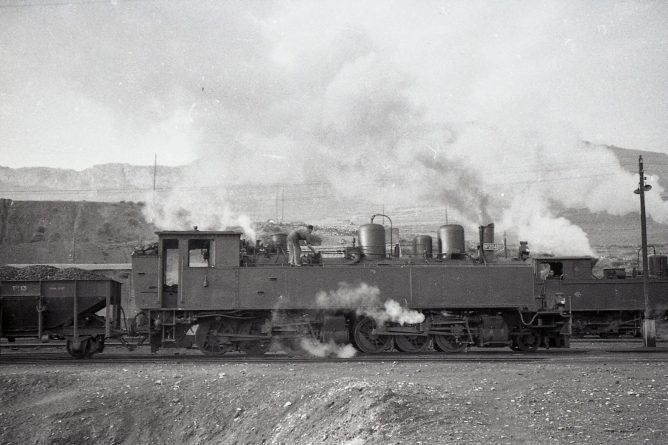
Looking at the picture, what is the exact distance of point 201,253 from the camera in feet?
48.6

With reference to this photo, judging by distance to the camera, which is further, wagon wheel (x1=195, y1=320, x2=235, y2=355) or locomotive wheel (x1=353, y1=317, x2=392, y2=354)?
locomotive wheel (x1=353, y1=317, x2=392, y2=354)

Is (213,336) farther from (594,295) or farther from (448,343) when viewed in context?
(594,295)

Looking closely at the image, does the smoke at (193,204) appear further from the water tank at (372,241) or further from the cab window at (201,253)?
the water tank at (372,241)

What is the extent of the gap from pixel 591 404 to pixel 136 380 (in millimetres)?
7269

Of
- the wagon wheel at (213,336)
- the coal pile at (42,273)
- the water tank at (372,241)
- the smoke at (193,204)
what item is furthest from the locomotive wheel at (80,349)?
the smoke at (193,204)

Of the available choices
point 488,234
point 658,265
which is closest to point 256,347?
point 488,234

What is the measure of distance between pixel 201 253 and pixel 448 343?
6.80 metres

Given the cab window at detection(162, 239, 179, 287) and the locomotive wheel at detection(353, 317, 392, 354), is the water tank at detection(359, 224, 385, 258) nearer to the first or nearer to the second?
the locomotive wheel at detection(353, 317, 392, 354)

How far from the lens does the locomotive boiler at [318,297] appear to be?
14141 mm

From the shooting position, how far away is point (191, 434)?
8.50 meters

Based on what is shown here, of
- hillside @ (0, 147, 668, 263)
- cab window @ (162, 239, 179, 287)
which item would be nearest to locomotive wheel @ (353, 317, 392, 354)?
cab window @ (162, 239, 179, 287)

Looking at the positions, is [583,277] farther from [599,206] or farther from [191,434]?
[599,206]

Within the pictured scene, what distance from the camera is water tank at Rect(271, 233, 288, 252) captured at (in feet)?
50.0

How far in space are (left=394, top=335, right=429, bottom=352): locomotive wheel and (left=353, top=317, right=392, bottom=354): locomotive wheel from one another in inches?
9.2
